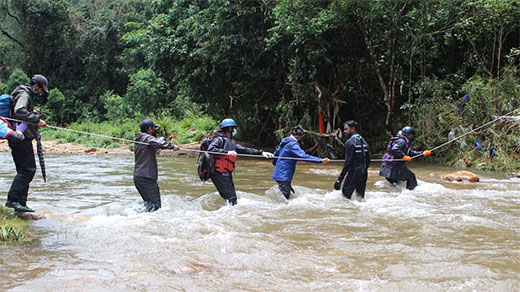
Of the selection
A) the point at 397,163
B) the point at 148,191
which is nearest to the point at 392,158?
the point at 397,163

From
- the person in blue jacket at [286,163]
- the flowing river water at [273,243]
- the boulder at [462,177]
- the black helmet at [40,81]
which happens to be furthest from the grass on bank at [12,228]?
the boulder at [462,177]

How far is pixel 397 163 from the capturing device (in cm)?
942

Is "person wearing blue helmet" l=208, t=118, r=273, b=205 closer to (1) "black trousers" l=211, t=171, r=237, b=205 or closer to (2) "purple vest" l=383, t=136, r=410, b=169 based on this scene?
(1) "black trousers" l=211, t=171, r=237, b=205

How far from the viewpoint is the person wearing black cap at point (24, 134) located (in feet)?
19.5

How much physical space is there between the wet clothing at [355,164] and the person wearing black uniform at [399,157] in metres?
1.10

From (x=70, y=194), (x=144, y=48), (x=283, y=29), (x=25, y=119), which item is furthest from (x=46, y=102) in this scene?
(x=25, y=119)

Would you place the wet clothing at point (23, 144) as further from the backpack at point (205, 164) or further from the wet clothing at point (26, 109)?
the backpack at point (205, 164)

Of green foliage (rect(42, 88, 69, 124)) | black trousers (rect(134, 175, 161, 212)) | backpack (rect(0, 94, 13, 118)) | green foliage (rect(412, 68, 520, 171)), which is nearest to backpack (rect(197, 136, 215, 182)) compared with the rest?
black trousers (rect(134, 175, 161, 212))

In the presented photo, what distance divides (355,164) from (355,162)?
0.03m

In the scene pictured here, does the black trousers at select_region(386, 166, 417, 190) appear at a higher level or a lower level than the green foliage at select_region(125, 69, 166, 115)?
lower

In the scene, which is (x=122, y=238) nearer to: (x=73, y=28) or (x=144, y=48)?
(x=144, y=48)

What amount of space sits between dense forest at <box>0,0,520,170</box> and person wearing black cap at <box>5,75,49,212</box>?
394 inches

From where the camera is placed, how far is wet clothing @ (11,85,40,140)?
5.88m

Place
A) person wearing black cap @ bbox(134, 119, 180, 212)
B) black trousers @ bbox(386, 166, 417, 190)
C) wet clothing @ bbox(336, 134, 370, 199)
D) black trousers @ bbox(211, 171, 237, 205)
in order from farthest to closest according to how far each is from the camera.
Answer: black trousers @ bbox(386, 166, 417, 190)
wet clothing @ bbox(336, 134, 370, 199)
black trousers @ bbox(211, 171, 237, 205)
person wearing black cap @ bbox(134, 119, 180, 212)
